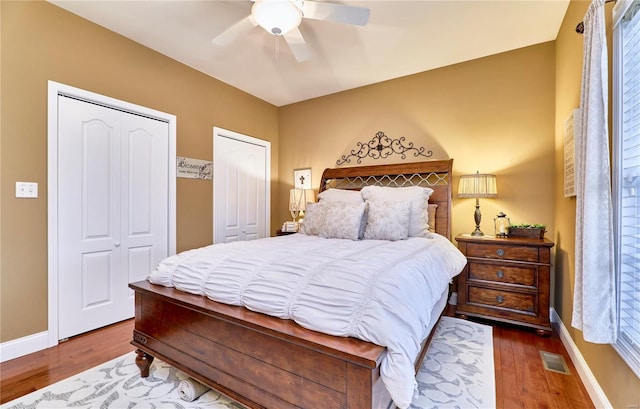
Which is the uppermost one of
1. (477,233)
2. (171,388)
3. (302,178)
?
(302,178)

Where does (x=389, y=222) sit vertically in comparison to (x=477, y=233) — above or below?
above

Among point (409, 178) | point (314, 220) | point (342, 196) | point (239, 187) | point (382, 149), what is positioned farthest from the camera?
point (239, 187)

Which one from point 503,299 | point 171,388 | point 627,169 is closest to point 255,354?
point 171,388

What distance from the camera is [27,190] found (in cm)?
223

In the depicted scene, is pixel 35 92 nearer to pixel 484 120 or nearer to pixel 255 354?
pixel 255 354

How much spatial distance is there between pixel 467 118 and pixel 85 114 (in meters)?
3.83

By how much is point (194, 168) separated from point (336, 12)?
2.37 metres

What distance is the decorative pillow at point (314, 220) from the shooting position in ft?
9.77

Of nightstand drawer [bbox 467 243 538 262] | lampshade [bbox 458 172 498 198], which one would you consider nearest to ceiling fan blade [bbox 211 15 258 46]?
A: lampshade [bbox 458 172 498 198]

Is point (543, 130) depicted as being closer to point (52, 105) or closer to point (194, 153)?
point (194, 153)

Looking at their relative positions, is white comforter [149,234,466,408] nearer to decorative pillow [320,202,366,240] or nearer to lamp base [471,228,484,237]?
decorative pillow [320,202,366,240]

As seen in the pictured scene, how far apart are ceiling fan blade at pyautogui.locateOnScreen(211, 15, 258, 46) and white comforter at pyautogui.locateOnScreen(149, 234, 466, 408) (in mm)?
1650

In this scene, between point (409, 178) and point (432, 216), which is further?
point (409, 178)

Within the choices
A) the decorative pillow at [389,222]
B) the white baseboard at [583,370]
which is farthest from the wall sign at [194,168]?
the white baseboard at [583,370]
